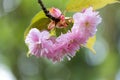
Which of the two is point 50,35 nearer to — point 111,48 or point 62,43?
point 62,43

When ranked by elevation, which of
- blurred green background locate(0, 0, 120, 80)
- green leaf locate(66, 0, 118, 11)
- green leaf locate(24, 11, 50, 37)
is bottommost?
green leaf locate(66, 0, 118, 11)

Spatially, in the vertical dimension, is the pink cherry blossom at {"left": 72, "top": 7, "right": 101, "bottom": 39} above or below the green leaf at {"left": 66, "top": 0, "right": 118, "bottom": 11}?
below

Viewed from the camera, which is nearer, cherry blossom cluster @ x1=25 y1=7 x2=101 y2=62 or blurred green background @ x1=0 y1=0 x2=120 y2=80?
cherry blossom cluster @ x1=25 y1=7 x2=101 y2=62

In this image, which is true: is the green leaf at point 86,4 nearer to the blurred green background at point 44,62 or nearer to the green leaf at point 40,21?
the green leaf at point 40,21

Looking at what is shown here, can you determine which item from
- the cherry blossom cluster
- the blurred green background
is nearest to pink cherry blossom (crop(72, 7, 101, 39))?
the cherry blossom cluster

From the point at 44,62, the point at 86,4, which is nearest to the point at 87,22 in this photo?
the point at 86,4

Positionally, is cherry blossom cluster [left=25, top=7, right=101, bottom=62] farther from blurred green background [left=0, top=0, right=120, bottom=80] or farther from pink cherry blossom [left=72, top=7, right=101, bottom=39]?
blurred green background [left=0, top=0, right=120, bottom=80]
